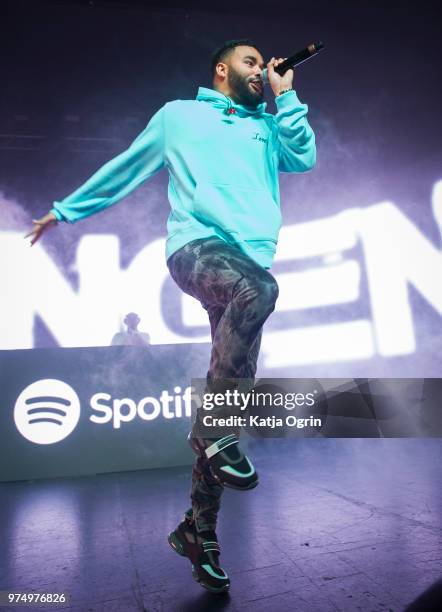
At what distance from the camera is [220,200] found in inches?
50.7

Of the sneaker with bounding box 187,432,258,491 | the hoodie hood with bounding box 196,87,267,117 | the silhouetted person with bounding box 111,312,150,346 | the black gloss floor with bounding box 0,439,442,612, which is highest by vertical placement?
the hoodie hood with bounding box 196,87,267,117

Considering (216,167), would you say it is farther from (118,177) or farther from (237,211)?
(118,177)

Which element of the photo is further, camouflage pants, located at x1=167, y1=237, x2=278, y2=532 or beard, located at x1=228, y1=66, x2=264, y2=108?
beard, located at x1=228, y1=66, x2=264, y2=108

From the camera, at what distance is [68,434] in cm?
363

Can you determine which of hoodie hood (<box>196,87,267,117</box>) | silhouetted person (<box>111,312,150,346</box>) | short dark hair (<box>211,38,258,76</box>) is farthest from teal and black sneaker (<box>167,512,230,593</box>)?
silhouetted person (<box>111,312,150,346</box>)

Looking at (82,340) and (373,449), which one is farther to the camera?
(82,340)

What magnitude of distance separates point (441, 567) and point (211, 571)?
72 cm

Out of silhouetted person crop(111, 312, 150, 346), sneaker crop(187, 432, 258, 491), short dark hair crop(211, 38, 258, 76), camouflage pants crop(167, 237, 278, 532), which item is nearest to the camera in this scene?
sneaker crop(187, 432, 258, 491)

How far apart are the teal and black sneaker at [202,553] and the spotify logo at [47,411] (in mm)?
2402

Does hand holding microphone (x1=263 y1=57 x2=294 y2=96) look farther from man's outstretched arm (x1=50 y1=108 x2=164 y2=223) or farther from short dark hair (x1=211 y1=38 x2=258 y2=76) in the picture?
man's outstretched arm (x1=50 y1=108 x2=164 y2=223)

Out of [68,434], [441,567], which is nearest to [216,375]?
[441,567]

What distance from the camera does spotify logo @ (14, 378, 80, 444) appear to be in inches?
142

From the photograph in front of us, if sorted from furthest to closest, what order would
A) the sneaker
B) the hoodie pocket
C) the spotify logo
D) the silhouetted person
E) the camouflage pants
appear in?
1. the silhouetted person
2. the spotify logo
3. the hoodie pocket
4. the camouflage pants
5. the sneaker

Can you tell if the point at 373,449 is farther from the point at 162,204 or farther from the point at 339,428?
the point at 162,204
